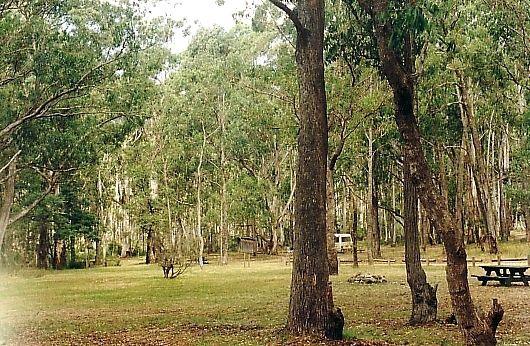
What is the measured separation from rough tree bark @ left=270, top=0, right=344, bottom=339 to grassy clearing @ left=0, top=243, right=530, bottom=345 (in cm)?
66

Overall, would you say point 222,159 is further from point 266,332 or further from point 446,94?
point 266,332

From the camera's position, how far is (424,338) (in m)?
10.4

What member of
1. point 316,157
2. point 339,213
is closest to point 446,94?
point 316,157

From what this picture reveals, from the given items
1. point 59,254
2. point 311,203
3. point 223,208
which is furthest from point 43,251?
point 311,203

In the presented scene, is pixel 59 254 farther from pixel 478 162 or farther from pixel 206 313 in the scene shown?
pixel 206 313

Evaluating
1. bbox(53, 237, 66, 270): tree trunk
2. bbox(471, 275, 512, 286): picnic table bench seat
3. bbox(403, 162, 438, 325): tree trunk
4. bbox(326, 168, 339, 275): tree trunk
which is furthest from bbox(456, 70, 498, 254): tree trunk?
bbox(53, 237, 66, 270): tree trunk

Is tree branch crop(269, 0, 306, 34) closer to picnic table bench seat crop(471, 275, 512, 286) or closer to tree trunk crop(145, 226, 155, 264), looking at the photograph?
picnic table bench seat crop(471, 275, 512, 286)

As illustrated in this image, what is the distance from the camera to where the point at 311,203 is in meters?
10.6

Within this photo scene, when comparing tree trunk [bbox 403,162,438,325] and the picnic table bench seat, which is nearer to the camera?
tree trunk [bbox 403,162,438,325]

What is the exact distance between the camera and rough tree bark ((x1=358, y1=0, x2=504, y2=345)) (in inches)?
281

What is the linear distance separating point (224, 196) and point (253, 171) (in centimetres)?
815

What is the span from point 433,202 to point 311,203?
3.42 m

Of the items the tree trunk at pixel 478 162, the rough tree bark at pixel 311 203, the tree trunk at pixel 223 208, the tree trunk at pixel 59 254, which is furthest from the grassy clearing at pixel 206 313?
the tree trunk at pixel 59 254

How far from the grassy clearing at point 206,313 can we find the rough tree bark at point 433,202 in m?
2.89
